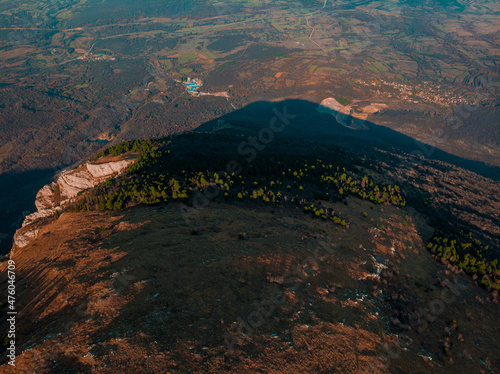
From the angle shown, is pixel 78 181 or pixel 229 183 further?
pixel 78 181

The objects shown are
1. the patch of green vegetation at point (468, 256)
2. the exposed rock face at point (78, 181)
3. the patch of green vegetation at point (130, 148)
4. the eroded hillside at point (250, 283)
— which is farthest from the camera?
the patch of green vegetation at point (130, 148)

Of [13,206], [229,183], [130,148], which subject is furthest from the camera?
[13,206]

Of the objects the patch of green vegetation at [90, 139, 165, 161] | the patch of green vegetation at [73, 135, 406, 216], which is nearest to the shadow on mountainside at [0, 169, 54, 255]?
the patch of green vegetation at [90, 139, 165, 161]

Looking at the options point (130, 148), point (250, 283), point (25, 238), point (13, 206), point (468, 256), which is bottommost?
point (13, 206)

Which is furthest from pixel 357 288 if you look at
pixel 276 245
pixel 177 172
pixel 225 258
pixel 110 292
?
pixel 177 172

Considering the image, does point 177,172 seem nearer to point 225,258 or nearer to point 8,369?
point 225,258

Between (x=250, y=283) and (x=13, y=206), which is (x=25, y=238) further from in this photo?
(x=13, y=206)

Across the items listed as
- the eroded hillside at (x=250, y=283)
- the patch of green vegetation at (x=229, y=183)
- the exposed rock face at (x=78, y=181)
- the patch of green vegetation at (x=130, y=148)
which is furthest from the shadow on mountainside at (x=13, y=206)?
the eroded hillside at (x=250, y=283)

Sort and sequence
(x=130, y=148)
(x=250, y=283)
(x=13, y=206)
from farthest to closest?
(x=13, y=206)
(x=130, y=148)
(x=250, y=283)

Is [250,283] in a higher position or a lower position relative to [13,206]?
higher

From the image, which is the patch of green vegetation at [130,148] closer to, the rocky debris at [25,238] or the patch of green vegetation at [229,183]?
the patch of green vegetation at [229,183]

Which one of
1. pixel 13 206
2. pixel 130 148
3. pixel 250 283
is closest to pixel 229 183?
pixel 250 283
